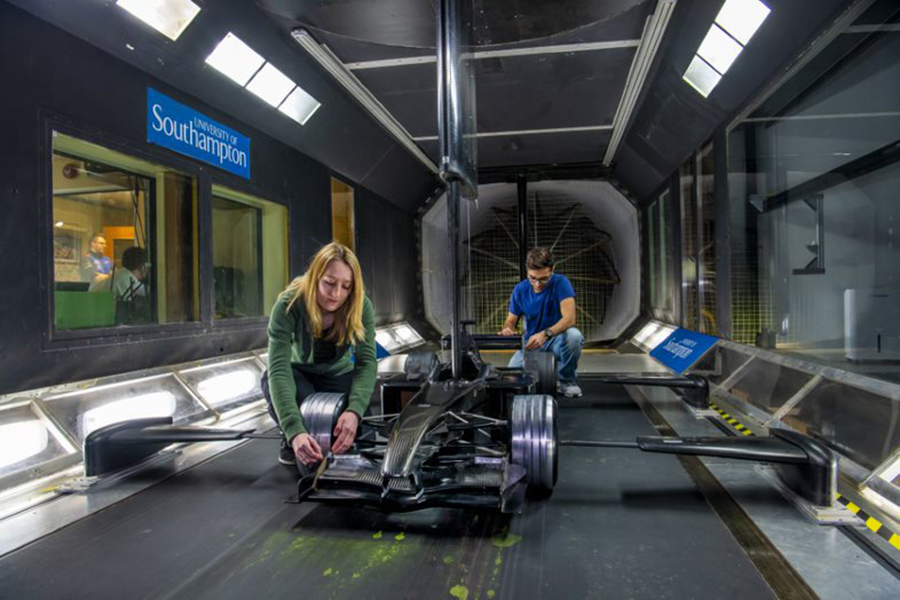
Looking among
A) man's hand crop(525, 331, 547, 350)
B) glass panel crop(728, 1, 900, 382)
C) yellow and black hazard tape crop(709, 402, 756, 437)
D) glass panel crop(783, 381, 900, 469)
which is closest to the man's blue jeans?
man's hand crop(525, 331, 547, 350)

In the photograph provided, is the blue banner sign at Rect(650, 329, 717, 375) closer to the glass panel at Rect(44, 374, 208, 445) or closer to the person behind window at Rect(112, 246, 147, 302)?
the glass panel at Rect(44, 374, 208, 445)

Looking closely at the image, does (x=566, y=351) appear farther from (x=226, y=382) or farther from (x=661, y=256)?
(x=661, y=256)

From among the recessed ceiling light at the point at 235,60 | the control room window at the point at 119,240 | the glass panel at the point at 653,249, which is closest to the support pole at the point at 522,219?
the glass panel at the point at 653,249

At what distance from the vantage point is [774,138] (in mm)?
4598

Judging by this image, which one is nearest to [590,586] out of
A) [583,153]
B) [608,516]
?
[608,516]

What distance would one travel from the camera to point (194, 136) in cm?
357

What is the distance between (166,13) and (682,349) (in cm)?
496

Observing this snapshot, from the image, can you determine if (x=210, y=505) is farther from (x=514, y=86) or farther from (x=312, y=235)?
(x=514, y=86)

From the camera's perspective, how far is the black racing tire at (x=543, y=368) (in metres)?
3.54

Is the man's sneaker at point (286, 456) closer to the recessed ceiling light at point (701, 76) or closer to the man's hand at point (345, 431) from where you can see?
the man's hand at point (345, 431)

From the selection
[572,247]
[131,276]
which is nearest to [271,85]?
[131,276]

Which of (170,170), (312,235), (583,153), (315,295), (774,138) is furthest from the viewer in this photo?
(583,153)

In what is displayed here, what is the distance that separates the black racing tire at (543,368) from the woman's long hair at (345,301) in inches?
59.0

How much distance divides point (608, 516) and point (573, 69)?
377 cm
